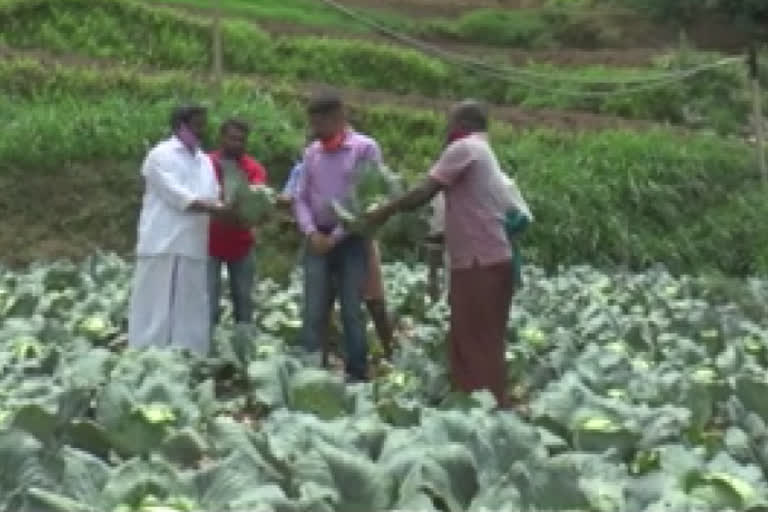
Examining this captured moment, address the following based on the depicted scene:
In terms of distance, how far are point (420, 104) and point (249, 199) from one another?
13.9 meters

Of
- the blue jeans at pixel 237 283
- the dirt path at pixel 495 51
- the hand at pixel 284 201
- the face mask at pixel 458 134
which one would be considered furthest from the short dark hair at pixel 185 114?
the dirt path at pixel 495 51

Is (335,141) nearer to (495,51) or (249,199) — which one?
(249,199)

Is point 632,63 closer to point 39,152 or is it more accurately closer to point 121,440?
point 39,152

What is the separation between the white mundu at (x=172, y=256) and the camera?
30.8 feet

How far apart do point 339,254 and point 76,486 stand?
14.1 ft

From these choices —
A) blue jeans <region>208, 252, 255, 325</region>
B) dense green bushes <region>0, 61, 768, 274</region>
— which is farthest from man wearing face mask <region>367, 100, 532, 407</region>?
dense green bushes <region>0, 61, 768, 274</region>

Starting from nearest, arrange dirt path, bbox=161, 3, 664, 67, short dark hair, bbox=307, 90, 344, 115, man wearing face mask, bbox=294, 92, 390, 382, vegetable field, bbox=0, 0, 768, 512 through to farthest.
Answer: vegetable field, bbox=0, 0, 768, 512, short dark hair, bbox=307, 90, 344, 115, man wearing face mask, bbox=294, 92, 390, 382, dirt path, bbox=161, 3, 664, 67

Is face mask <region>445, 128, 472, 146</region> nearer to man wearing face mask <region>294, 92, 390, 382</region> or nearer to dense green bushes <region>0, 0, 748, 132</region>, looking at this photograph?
man wearing face mask <region>294, 92, 390, 382</region>

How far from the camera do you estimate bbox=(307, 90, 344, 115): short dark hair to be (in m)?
9.23

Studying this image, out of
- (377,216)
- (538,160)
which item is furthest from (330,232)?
(538,160)

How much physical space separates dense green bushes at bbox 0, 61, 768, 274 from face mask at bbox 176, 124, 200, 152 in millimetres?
7324

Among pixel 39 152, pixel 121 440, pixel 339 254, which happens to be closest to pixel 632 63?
pixel 39 152

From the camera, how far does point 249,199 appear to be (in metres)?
9.60

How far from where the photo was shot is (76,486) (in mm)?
5387
